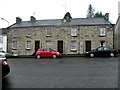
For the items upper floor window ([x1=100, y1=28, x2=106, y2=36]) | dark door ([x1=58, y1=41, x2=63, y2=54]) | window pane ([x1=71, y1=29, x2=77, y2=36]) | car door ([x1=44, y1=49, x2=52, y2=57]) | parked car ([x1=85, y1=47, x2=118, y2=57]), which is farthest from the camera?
dark door ([x1=58, y1=41, x2=63, y2=54])

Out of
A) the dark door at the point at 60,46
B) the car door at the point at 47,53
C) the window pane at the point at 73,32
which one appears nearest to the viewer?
the car door at the point at 47,53

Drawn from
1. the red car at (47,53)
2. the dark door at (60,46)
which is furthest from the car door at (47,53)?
the dark door at (60,46)

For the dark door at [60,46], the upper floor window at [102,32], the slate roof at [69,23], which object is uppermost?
the slate roof at [69,23]

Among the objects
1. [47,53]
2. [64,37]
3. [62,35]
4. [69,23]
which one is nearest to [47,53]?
[47,53]

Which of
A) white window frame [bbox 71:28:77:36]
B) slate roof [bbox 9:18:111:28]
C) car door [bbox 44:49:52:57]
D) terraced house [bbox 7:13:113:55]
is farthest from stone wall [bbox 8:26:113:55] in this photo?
car door [bbox 44:49:52:57]

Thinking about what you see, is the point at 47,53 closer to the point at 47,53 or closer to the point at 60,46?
the point at 47,53

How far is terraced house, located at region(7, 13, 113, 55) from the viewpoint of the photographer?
38.8 m

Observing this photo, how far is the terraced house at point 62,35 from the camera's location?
38.8 metres

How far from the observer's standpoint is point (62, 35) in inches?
1580

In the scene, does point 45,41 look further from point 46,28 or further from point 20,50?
point 20,50

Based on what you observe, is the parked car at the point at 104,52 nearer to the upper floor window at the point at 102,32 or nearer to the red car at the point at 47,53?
the red car at the point at 47,53

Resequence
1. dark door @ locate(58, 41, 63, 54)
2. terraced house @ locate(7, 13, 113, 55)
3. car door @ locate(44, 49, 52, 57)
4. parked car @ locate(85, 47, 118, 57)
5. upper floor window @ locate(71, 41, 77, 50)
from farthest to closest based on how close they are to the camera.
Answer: dark door @ locate(58, 41, 63, 54), upper floor window @ locate(71, 41, 77, 50), terraced house @ locate(7, 13, 113, 55), car door @ locate(44, 49, 52, 57), parked car @ locate(85, 47, 118, 57)

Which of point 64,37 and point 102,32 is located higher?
point 102,32

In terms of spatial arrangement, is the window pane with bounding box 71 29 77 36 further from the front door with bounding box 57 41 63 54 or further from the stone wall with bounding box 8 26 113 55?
the front door with bounding box 57 41 63 54
